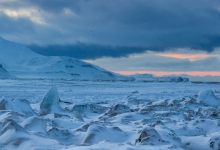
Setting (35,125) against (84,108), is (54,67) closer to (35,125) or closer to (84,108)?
(84,108)

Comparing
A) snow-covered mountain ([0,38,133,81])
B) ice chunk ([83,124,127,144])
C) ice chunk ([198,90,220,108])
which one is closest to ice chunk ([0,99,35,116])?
ice chunk ([83,124,127,144])

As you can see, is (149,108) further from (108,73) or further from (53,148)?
(108,73)

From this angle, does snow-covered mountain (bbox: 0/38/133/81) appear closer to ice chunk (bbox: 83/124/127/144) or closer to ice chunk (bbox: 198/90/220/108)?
ice chunk (bbox: 198/90/220/108)

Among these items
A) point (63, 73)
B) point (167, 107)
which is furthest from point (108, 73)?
point (167, 107)

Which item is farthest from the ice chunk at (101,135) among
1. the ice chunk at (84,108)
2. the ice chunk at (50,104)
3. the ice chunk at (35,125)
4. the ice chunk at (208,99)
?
the ice chunk at (208,99)

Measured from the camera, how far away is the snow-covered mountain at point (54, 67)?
533 feet

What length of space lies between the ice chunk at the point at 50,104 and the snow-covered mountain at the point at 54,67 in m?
140

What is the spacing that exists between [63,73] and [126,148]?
16008 cm

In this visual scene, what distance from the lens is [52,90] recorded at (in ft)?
39.9

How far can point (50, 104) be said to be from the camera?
1152cm

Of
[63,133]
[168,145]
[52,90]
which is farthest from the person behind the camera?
[52,90]

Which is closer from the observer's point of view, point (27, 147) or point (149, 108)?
point (27, 147)

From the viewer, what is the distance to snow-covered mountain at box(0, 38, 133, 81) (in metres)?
163

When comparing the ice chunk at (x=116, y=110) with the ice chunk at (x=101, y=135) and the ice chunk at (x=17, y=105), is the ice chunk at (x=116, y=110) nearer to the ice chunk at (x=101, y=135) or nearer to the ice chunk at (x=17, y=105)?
the ice chunk at (x=17, y=105)
